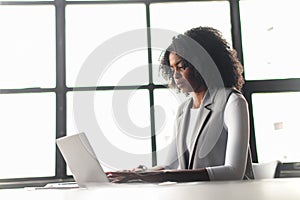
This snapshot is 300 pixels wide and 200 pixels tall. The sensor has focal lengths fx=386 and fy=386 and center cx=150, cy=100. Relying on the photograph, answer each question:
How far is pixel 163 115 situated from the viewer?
8.20 ft

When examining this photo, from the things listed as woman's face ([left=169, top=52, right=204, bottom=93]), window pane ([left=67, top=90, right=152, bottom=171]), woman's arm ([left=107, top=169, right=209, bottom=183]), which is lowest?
woman's arm ([left=107, top=169, right=209, bottom=183])

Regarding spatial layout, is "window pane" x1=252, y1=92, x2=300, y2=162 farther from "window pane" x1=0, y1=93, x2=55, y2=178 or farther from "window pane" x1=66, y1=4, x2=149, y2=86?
"window pane" x1=0, y1=93, x2=55, y2=178

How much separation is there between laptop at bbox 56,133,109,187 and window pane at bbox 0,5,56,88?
4.83 feet

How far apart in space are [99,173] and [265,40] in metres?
1.93

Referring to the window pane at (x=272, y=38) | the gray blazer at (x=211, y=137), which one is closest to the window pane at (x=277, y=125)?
the window pane at (x=272, y=38)

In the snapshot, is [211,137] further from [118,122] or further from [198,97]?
[118,122]

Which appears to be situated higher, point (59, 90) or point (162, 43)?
point (162, 43)

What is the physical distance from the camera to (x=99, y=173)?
1.09 metres

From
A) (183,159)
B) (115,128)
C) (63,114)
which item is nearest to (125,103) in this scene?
(115,128)

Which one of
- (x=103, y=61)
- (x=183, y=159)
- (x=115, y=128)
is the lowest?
(x=183, y=159)

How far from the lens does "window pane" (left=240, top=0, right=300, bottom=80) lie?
8.66 feet

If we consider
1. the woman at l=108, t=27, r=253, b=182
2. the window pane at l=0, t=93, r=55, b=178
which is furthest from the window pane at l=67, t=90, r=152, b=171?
the woman at l=108, t=27, r=253, b=182

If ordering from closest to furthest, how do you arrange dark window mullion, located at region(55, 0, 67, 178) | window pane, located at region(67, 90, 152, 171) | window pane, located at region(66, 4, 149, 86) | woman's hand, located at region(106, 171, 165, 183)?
1. woman's hand, located at region(106, 171, 165, 183)
2. window pane, located at region(67, 90, 152, 171)
3. dark window mullion, located at region(55, 0, 67, 178)
4. window pane, located at region(66, 4, 149, 86)

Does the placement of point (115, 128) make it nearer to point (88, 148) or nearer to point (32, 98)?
point (32, 98)
